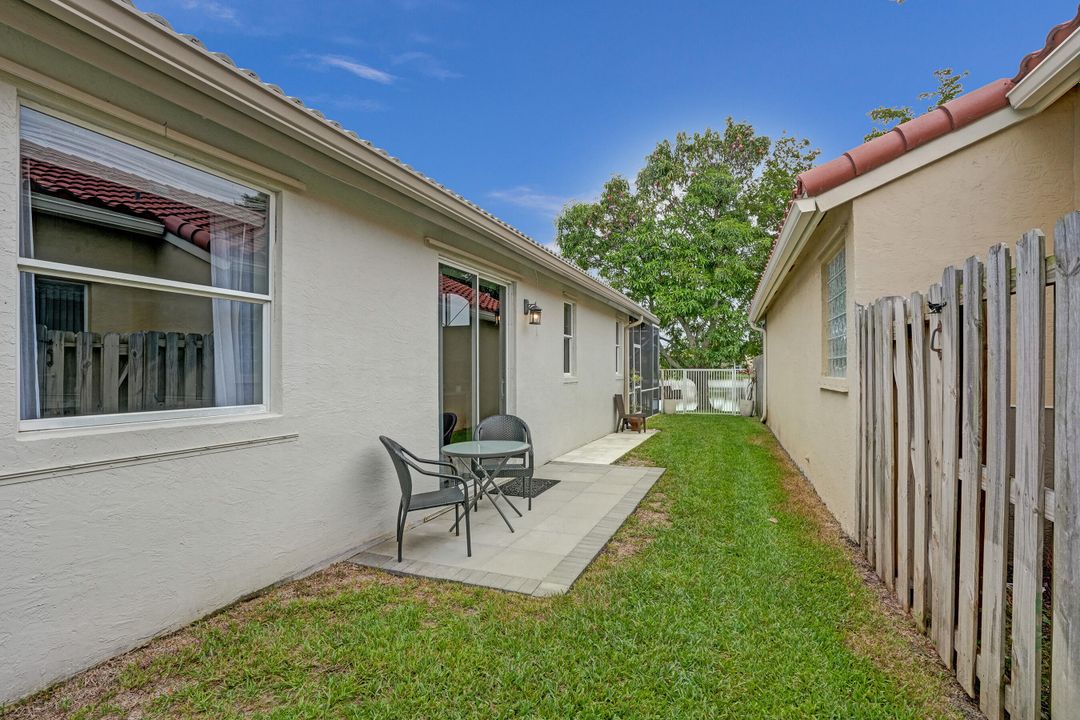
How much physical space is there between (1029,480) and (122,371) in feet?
14.2

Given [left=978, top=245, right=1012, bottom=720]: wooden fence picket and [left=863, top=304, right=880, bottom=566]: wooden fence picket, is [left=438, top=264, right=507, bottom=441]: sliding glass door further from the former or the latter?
[left=978, top=245, right=1012, bottom=720]: wooden fence picket

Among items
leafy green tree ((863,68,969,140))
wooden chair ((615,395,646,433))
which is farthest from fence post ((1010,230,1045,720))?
leafy green tree ((863,68,969,140))

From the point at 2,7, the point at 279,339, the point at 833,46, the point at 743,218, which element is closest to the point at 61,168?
the point at 2,7

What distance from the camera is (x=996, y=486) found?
2186 millimetres

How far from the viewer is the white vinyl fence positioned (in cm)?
1794

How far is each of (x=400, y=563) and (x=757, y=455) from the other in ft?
22.9

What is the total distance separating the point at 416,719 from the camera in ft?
7.55

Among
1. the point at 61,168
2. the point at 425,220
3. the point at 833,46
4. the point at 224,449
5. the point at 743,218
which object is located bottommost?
the point at 224,449

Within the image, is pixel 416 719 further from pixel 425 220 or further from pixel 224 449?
pixel 425 220

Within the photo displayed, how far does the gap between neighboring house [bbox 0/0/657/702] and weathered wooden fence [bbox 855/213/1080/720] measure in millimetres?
3805

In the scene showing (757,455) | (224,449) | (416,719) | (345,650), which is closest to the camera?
(416,719)

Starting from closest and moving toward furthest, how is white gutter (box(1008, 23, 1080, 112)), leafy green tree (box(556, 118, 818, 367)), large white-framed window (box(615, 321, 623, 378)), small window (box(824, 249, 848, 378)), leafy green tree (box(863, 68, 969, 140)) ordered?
white gutter (box(1008, 23, 1080, 112))
small window (box(824, 249, 848, 378))
large white-framed window (box(615, 321, 623, 378))
leafy green tree (box(863, 68, 969, 140))
leafy green tree (box(556, 118, 818, 367))

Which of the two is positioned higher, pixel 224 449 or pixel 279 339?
pixel 279 339

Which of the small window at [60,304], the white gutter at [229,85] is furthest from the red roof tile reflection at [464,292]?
the small window at [60,304]
